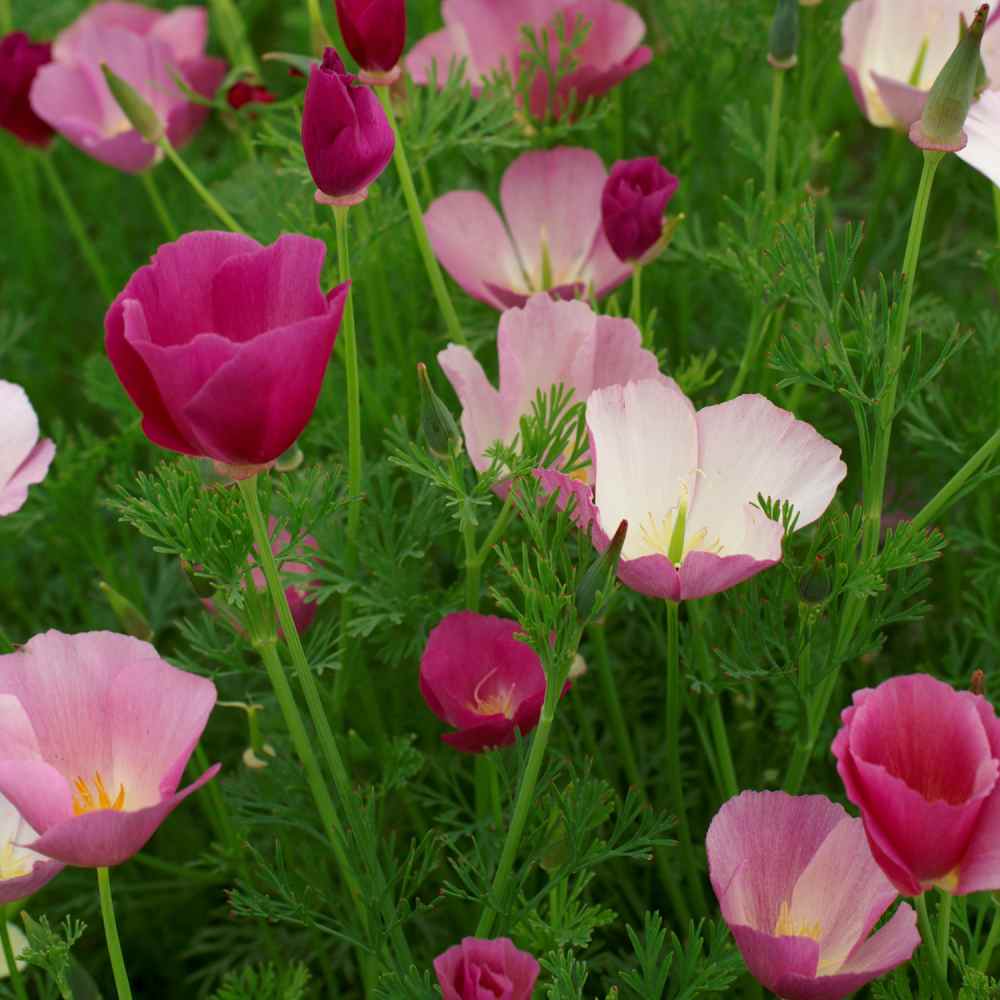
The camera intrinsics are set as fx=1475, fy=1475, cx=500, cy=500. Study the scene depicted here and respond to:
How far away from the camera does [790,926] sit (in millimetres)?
756

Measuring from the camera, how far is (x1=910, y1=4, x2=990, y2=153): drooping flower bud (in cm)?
77

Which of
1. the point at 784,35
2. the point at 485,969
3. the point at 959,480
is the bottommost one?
the point at 485,969

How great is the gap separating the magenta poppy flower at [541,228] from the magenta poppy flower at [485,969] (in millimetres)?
523

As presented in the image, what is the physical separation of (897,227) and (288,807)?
747mm

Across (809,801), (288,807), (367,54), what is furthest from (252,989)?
Answer: (367,54)

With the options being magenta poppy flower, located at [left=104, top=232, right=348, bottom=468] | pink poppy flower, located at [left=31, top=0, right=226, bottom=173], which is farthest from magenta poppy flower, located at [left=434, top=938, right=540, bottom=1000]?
pink poppy flower, located at [left=31, top=0, right=226, bottom=173]

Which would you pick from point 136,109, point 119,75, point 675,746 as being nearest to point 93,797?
point 675,746

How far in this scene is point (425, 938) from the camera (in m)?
1.14

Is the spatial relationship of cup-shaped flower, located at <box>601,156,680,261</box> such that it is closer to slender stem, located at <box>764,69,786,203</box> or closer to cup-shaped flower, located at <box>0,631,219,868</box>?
slender stem, located at <box>764,69,786,203</box>

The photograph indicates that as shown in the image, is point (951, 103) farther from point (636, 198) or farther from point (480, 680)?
point (480, 680)

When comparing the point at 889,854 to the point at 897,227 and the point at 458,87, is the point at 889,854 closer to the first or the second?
the point at 458,87

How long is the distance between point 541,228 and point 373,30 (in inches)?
10.4

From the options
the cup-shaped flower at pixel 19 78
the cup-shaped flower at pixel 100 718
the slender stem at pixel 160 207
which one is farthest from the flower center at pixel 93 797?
the cup-shaped flower at pixel 19 78

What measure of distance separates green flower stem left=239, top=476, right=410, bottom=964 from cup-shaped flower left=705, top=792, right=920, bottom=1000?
190 millimetres
